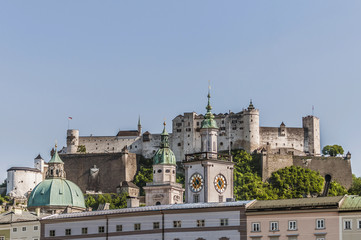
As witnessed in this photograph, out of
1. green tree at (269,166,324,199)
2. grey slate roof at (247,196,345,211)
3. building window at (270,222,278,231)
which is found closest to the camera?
grey slate roof at (247,196,345,211)

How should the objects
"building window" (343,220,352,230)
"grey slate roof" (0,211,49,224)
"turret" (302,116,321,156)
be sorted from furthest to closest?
"turret" (302,116,321,156), "grey slate roof" (0,211,49,224), "building window" (343,220,352,230)

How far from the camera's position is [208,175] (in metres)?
85.5

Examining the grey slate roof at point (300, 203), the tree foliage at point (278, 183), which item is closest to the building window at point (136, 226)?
the grey slate roof at point (300, 203)

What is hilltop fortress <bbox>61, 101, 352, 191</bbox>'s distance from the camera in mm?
179750

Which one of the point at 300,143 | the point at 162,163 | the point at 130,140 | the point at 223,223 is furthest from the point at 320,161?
the point at 223,223

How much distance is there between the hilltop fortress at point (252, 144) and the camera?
590 ft

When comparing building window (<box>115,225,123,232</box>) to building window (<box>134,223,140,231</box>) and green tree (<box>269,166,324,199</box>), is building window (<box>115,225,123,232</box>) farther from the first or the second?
green tree (<box>269,166,324,199</box>)

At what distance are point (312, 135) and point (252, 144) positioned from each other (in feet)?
45.8

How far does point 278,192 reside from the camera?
540 ft

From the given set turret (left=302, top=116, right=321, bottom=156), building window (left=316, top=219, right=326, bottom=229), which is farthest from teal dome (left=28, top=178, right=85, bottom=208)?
turret (left=302, top=116, right=321, bottom=156)

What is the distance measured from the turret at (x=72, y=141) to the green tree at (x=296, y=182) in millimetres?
44598

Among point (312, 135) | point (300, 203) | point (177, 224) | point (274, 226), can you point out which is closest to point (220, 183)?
point (177, 224)

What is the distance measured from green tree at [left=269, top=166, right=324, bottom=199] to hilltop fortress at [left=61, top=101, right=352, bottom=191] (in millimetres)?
5623

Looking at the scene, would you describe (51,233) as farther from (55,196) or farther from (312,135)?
(312,135)
